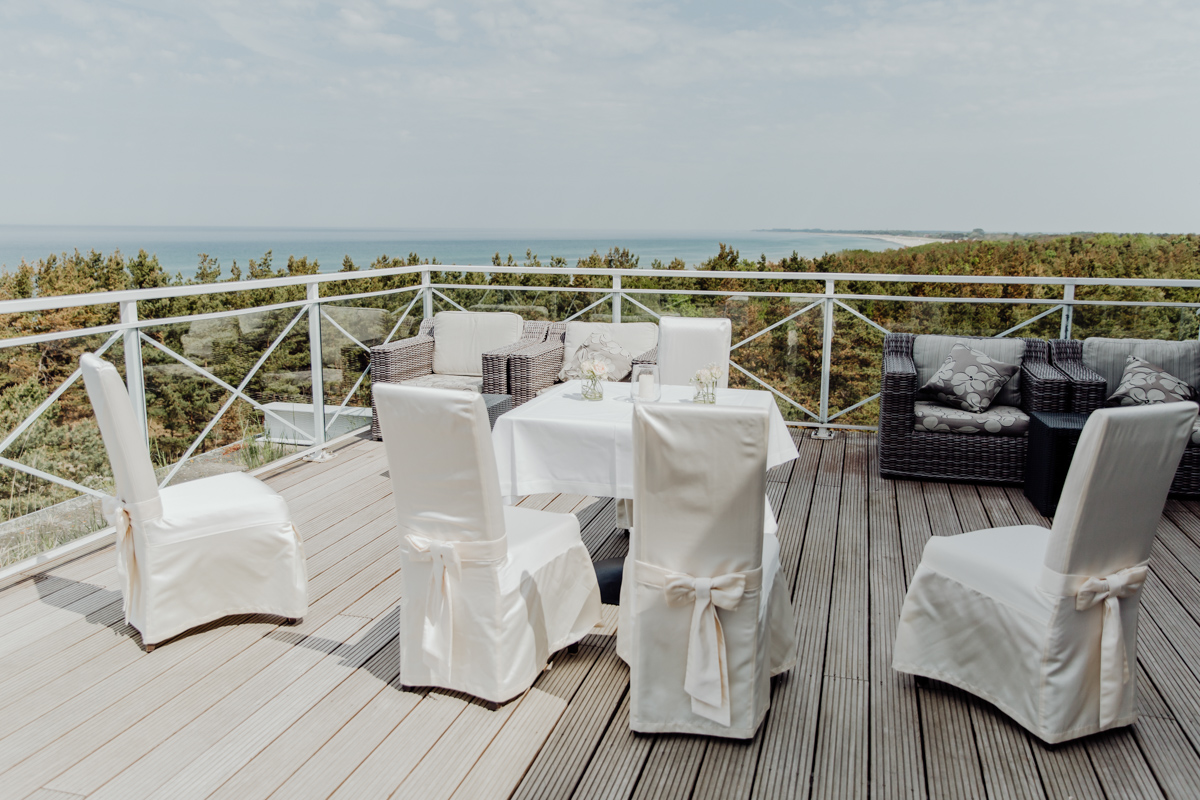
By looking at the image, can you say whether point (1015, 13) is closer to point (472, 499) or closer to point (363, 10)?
point (363, 10)

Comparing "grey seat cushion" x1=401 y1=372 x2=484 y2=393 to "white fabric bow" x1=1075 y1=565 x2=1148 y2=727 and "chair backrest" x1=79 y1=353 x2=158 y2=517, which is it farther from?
"white fabric bow" x1=1075 y1=565 x2=1148 y2=727

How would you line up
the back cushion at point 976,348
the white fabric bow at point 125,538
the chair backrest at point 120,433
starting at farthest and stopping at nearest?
the back cushion at point 976,348 → the white fabric bow at point 125,538 → the chair backrest at point 120,433

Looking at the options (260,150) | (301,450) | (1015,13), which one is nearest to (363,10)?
(260,150)

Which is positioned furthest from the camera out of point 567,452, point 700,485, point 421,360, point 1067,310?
point 421,360

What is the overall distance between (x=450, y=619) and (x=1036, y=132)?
26886mm

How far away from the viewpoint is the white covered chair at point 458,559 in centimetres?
223

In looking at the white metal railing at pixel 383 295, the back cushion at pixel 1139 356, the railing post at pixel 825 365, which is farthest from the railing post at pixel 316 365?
the back cushion at pixel 1139 356

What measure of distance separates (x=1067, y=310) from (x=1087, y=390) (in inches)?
40.4

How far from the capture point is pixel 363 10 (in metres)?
28.4

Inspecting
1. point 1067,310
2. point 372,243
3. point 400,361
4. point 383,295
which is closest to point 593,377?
point 400,361

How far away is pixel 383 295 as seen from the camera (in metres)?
5.68

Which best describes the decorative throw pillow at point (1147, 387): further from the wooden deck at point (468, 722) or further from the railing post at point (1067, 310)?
the wooden deck at point (468, 722)

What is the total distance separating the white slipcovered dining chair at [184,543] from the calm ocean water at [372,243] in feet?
97.0

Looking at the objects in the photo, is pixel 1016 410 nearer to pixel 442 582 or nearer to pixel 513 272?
pixel 513 272
